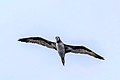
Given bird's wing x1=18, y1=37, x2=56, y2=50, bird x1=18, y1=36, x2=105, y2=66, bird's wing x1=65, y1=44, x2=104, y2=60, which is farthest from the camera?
bird's wing x1=65, y1=44, x2=104, y2=60

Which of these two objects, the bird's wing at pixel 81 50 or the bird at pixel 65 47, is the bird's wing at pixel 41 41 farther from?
the bird's wing at pixel 81 50

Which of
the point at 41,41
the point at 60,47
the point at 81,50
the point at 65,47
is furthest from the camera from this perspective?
the point at 41,41

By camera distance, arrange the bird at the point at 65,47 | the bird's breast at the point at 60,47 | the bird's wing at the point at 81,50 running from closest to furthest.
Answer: the bird's breast at the point at 60,47 → the bird at the point at 65,47 → the bird's wing at the point at 81,50

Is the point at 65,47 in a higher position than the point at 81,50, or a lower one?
higher

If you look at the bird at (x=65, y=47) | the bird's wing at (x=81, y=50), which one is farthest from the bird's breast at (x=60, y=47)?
the bird's wing at (x=81, y=50)

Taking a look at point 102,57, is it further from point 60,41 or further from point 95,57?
point 60,41

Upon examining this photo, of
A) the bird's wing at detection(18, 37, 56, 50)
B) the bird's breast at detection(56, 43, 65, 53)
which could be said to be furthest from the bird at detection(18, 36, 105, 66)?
the bird's breast at detection(56, 43, 65, 53)

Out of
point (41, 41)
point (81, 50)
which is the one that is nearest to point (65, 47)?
point (81, 50)

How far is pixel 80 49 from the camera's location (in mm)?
38281

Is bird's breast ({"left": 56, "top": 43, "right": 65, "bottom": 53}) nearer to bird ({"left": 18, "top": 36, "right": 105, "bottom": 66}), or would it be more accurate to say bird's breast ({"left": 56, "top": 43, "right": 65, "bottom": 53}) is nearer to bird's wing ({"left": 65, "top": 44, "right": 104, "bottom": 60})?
bird ({"left": 18, "top": 36, "right": 105, "bottom": 66})

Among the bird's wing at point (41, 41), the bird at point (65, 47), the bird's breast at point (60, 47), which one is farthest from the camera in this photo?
the bird's wing at point (41, 41)

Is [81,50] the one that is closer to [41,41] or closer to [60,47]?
[60,47]

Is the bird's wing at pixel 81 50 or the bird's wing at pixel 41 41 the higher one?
the bird's wing at pixel 41 41

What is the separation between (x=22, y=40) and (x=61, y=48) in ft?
17.1
